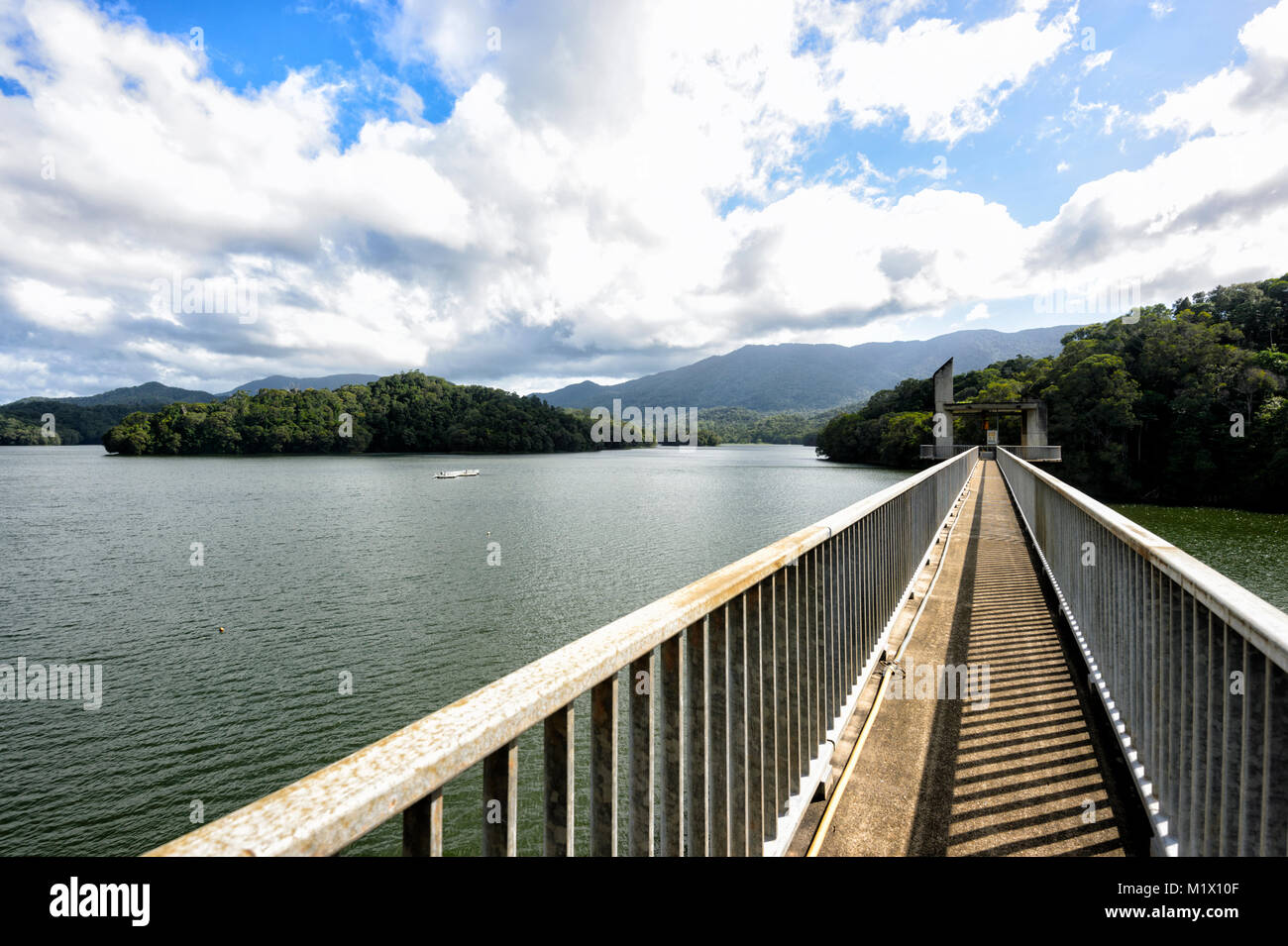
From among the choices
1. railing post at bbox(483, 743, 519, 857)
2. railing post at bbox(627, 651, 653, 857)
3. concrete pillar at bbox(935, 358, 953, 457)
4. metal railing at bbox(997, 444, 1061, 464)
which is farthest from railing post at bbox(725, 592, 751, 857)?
concrete pillar at bbox(935, 358, 953, 457)

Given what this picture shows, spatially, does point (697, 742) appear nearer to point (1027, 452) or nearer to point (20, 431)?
point (1027, 452)

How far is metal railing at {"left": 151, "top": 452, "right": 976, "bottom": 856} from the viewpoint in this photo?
2.45ft

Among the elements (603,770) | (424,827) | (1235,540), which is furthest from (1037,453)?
(424,827)

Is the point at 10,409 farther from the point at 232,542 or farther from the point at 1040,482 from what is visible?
the point at 1040,482

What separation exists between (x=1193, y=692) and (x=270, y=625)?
59.7 feet

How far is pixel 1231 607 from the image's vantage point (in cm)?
163

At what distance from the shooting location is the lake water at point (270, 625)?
8.99m

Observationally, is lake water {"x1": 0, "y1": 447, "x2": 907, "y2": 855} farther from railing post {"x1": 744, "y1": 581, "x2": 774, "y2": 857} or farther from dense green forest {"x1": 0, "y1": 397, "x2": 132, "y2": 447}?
dense green forest {"x1": 0, "y1": 397, "x2": 132, "y2": 447}

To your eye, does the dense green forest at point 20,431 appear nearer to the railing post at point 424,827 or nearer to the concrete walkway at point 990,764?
the concrete walkway at point 990,764

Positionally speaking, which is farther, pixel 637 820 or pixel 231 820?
pixel 637 820

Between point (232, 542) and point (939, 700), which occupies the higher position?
point (939, 700)
